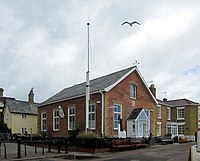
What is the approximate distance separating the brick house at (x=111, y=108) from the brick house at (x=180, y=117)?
37.7 feet

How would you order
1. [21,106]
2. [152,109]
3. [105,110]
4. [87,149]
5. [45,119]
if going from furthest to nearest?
[21,106]
[45,119]
[152,109]
[105,110]
[87,149]

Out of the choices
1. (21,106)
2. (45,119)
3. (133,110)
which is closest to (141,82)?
(133,110)

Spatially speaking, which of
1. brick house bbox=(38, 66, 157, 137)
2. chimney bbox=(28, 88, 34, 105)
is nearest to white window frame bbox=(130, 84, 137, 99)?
brick house bbox=(38, 66, 157, 137)

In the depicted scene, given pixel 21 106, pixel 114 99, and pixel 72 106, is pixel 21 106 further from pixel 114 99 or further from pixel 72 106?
pixel 114 99

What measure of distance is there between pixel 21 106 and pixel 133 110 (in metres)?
24.5

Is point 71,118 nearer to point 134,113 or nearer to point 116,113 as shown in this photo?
point 116,113

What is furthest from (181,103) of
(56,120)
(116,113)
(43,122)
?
(116,113)

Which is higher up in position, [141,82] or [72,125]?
[141,82]

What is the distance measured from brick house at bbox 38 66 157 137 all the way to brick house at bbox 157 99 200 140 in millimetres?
11480

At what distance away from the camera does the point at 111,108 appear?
31.8 m

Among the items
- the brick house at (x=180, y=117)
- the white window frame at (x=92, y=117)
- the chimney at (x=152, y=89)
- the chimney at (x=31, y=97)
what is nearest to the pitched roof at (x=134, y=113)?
the white window frame at (x=92, y=117)

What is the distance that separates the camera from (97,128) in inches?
1242

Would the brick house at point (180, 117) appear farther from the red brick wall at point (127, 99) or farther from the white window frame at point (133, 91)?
the white window frame at point (133, 91)

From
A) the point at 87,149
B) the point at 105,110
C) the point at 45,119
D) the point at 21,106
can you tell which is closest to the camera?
the point at 87,149
